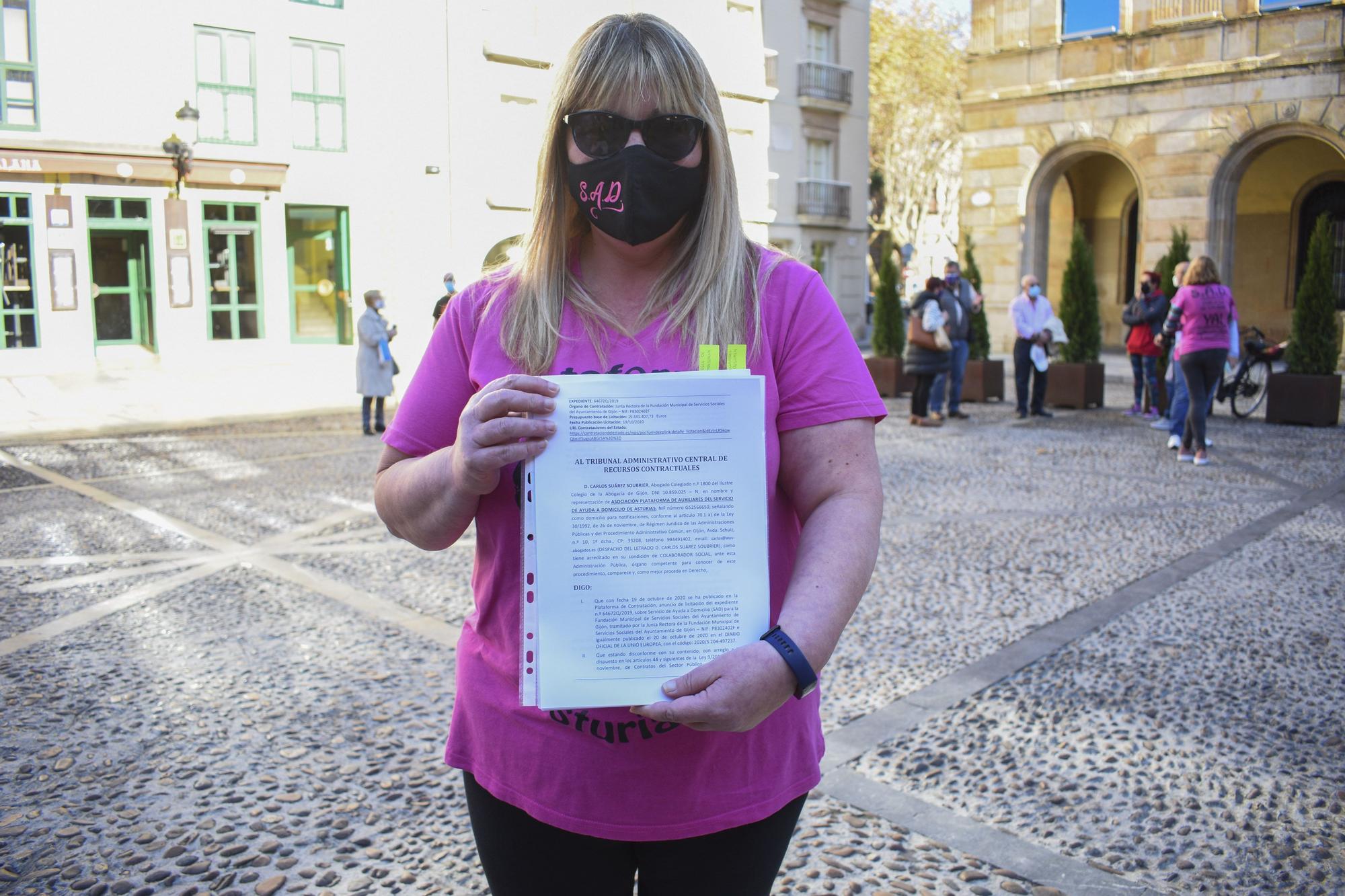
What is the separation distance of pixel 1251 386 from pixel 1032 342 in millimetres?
3012

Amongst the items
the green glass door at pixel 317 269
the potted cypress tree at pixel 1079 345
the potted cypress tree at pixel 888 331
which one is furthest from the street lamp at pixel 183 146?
the potted cypress tree at pixel 1079 345

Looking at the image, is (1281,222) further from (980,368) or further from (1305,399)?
(1305,399)

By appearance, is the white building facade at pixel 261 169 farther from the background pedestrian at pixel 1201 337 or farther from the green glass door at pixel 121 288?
the background pedestrian at pixel 1201 337

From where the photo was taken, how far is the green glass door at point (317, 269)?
72.7 feet

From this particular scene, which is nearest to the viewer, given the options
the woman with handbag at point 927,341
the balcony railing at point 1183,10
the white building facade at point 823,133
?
the woman with handbag at point 927,341

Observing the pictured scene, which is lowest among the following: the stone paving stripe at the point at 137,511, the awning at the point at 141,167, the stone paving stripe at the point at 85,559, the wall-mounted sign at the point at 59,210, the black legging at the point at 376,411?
the stone paving stripe at the point at 85,559

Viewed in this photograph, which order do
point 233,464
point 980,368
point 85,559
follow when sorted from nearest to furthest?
point 85,559 → point 233,464 → point 980,368

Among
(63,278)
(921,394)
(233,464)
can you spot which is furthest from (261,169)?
(921,394)

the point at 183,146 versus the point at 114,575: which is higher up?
the point at 183,146

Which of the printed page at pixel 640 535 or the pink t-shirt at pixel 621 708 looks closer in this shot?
the printed page at pixel 640 535

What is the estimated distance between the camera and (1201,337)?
9273 millimetres

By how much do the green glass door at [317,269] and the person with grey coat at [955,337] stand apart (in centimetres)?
1406

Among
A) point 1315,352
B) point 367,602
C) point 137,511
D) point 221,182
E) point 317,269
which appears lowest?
point 367,602

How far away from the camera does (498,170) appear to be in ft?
51.1
